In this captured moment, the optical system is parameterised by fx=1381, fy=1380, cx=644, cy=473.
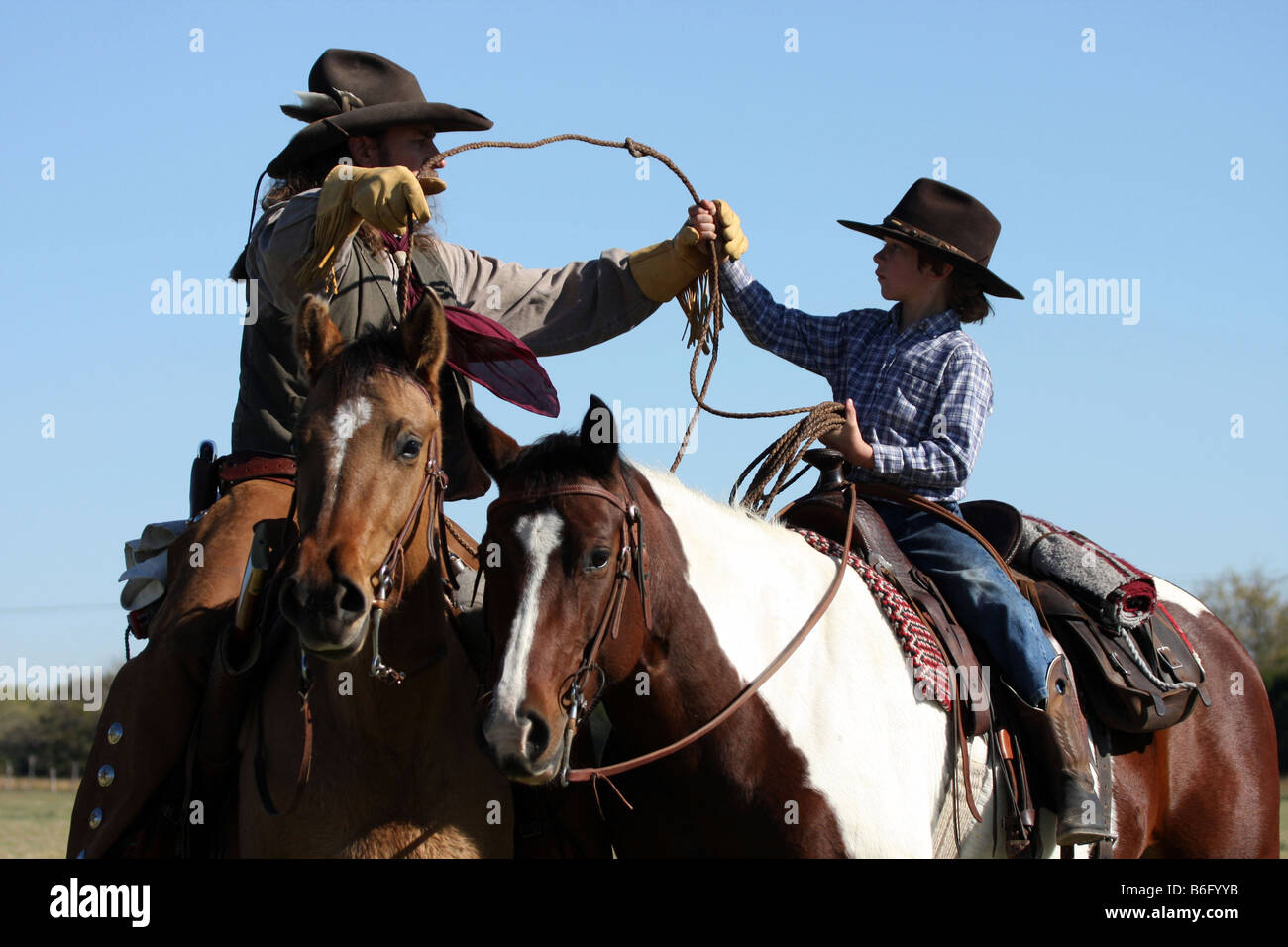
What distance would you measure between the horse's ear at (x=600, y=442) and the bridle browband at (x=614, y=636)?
9cm

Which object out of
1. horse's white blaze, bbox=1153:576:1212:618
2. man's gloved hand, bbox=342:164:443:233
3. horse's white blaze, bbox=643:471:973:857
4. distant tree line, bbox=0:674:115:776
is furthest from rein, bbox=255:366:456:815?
distant tree line, bbox=0:674:115:776

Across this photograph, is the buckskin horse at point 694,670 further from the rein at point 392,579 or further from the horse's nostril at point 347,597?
the horse's nostril at point 347,597

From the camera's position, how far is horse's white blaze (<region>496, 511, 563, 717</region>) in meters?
4.00

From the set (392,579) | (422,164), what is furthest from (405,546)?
(422,164)

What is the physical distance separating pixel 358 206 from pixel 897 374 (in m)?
2.39

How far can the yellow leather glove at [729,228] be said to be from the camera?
594 cm

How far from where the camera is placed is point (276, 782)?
4434 mm

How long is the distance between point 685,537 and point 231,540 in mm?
1649

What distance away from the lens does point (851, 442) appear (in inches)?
216

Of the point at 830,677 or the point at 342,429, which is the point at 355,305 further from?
the point at 830,677

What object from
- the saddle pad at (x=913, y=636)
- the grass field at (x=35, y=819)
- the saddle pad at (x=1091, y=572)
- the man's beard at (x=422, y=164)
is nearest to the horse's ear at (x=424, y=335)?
the man's beard at (x=422, y=164)

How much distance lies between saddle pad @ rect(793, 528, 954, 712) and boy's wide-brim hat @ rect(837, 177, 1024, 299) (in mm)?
1511
